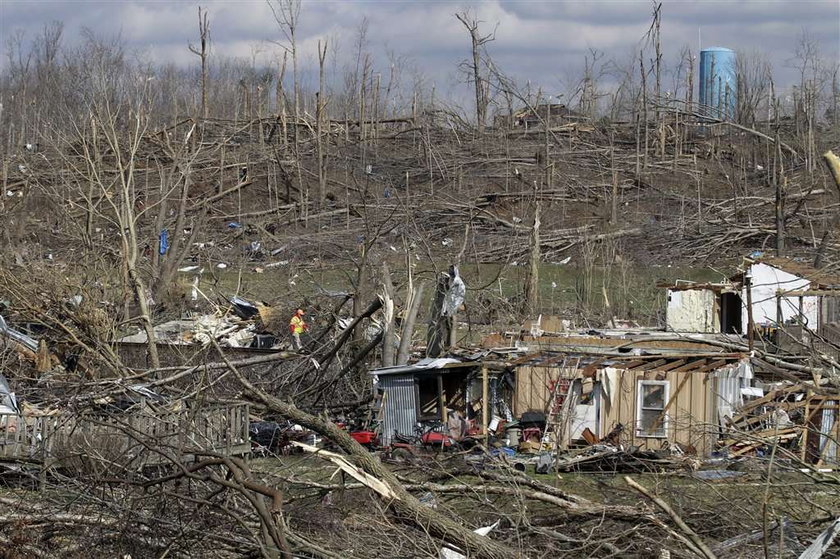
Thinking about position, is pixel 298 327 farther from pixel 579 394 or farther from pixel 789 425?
pixel 789 425

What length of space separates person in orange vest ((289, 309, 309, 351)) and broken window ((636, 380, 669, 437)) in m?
5.14

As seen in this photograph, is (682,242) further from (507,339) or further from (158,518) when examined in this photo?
(158,518)

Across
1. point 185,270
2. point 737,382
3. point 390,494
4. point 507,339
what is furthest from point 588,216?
point 390,494

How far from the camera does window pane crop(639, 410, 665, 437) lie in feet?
47.3

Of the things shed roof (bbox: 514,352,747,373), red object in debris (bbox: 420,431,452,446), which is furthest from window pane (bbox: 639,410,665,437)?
red object in debris (bbox: 420,431,452,446)

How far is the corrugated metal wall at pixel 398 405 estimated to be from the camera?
1485cm

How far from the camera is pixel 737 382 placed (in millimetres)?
14734

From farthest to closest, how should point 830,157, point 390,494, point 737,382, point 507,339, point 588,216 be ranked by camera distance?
point 588,216 → point 507,339 → point 737,382 → point 390,494 → point 830,157

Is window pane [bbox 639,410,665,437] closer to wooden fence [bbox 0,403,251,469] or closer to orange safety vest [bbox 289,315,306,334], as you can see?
orange safety vest [bbox 289,315,306,334]

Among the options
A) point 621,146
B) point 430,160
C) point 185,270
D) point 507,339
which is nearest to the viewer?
point 507,339

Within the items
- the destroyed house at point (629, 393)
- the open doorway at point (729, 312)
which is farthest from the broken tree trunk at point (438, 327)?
the open doorway at point (729, 312)

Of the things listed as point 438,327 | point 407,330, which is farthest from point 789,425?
point 438,327

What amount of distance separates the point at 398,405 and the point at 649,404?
3529mm

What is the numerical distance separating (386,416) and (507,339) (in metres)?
3.38
